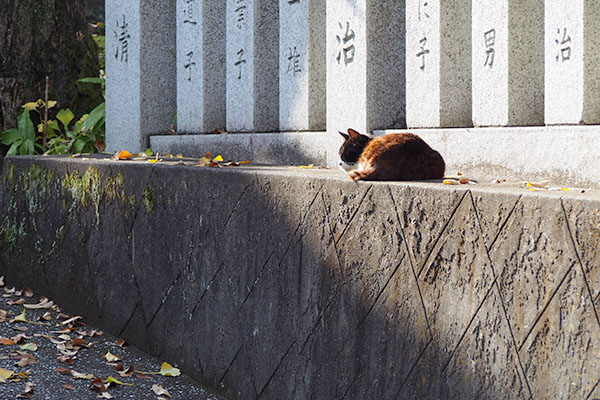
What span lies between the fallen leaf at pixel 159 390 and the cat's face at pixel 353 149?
152 centimetres

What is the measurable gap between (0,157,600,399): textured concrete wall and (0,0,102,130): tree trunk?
232 centimetres

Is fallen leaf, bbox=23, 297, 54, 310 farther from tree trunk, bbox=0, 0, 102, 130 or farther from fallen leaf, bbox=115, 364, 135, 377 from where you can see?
tree trunk, bbox=0, 0, 102, 130

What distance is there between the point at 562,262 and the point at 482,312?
14.5 inches

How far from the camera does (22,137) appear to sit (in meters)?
7.51

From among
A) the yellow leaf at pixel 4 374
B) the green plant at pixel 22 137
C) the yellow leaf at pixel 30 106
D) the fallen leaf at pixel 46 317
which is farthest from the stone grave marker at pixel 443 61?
the yellow leaf at pixel 30 106

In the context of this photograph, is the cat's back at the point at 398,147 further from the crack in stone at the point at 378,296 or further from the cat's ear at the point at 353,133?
the crack in stone at the point at 378,296

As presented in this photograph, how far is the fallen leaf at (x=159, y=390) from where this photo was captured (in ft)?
13.5

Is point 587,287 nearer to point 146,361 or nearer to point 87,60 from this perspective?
point 146,361

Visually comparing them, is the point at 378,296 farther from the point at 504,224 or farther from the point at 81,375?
the point at 81,375

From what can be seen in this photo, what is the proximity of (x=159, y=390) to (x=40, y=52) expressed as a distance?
4742mm

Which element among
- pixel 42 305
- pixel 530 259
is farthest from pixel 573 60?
pixel 42 305

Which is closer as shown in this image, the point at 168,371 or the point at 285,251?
the point at 285,251

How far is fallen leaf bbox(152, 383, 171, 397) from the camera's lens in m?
4.11

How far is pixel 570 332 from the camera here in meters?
2.30
